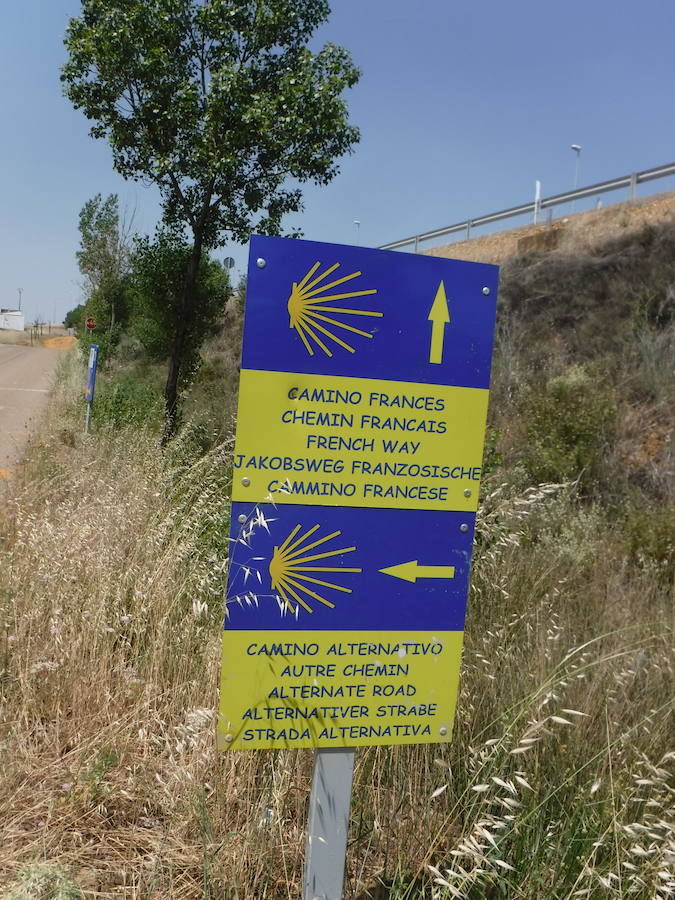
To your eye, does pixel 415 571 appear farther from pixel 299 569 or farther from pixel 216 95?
pixel 216 95

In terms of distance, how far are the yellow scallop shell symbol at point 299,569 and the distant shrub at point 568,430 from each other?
736 cm

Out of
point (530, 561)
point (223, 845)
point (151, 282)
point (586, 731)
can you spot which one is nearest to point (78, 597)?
point (223, 845)

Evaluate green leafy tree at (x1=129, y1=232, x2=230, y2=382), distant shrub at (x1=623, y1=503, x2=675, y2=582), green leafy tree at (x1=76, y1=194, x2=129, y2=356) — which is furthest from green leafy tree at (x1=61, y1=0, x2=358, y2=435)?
green leafy tree at (x1=76, y1=194, x2=129, y2=356)

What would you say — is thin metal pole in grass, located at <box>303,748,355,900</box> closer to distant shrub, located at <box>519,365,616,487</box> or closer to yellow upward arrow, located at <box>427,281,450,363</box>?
yellow upward arrow, located at <box>427,281,450,363</box>

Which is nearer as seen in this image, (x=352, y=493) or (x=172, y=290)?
(x=352, y=493)

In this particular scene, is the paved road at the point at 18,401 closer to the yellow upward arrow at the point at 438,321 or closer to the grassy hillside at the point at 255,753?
the grassy hillside at the point at 255,753

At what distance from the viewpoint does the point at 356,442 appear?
1.91 m

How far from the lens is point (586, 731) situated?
2.46 metres

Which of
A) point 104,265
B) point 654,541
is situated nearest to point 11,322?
point 104,265

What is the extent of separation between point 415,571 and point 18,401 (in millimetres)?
17831

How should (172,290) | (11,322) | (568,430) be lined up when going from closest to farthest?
(568,430)
(172,290)
(11,322)

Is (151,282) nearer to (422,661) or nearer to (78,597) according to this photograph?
(78,597)

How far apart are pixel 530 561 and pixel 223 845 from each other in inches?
130

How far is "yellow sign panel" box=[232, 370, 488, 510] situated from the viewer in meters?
1.83
